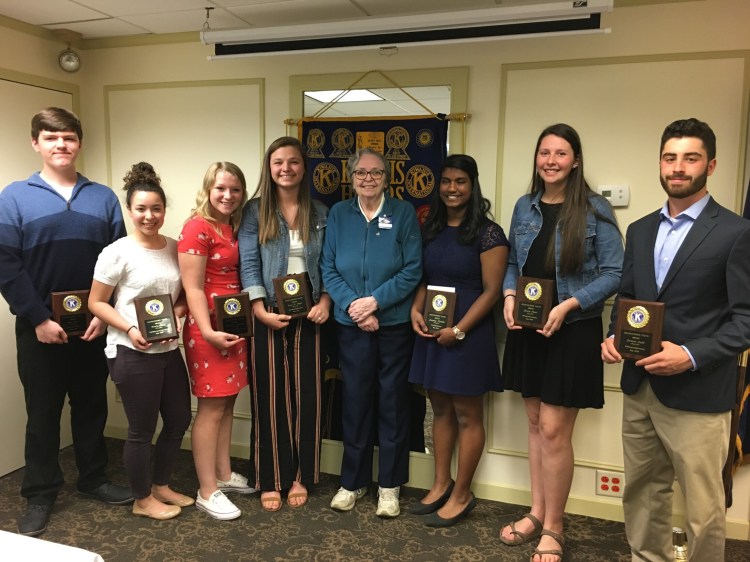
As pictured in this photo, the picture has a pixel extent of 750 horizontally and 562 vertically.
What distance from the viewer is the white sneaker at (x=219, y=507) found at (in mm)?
2736

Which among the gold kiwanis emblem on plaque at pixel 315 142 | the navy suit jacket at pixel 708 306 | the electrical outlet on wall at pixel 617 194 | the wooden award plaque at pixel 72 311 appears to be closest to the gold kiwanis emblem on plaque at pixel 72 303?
the wooden award plaque at pixel 72 311

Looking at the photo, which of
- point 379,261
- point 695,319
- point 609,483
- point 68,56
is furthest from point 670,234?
point 68,56

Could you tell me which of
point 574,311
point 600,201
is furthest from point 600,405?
point 600,201

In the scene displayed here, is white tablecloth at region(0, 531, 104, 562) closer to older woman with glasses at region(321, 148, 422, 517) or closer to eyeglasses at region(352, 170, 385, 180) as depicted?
older woman with glasses at region(321, 148, 422, 517)

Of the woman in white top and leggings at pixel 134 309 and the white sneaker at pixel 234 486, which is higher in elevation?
the woman in white top and leggings at pixel 134 309

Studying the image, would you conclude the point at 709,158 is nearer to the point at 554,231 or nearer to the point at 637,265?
the point at 637,265

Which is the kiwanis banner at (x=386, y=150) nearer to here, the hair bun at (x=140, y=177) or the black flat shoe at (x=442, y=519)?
the hair bun at (x=140, y=177)

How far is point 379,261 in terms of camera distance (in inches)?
104

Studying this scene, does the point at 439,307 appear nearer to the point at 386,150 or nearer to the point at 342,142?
the point at 386,150

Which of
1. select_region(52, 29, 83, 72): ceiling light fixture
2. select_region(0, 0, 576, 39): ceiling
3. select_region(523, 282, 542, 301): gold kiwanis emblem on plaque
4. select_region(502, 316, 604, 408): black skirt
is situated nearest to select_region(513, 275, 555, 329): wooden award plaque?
select_region(523, 282, 542, 301): gold kiwanis emblem on plaque

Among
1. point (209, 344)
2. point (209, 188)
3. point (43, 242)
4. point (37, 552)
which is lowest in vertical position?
point (37, 552)

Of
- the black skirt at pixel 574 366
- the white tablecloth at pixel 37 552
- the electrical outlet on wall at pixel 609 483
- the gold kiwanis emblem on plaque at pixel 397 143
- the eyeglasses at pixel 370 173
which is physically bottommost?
the electrical outlet on wall at pixel 609 483

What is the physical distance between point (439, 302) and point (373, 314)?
0.32 m

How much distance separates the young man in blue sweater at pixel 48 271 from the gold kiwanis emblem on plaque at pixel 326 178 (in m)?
1.02
